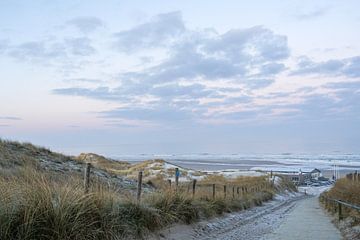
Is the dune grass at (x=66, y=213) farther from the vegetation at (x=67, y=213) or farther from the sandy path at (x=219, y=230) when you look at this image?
the sandy path at (x=219, y=230)

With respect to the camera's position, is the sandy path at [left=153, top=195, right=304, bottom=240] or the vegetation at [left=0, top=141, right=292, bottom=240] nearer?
the vegetation at [left=0, top=141, right=292, bottom=240]

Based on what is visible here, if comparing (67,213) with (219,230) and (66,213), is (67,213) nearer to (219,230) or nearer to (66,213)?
(66,213)

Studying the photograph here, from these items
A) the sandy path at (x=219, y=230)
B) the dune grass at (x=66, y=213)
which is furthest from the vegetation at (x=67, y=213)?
the sandy path at (x=219, y=230)

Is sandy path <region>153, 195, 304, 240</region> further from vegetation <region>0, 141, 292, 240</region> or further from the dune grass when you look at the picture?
the dune grass

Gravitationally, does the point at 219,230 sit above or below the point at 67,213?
below

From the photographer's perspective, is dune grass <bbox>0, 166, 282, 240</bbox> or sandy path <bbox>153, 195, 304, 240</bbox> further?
sandy path <bbox>153, 195, 304, 240</bbox>

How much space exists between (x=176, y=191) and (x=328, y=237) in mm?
5002

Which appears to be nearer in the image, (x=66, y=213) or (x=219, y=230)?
(x=66, y=213)

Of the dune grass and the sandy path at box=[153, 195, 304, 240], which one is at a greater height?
the dune grass

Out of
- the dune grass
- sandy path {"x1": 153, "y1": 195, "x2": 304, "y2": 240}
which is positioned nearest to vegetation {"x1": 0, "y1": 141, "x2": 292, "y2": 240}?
the dune grass

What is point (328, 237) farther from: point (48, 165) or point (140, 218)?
point (48, 165)

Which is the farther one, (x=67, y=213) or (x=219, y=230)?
(x=219, y=230)

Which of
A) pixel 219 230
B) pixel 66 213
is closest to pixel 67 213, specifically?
pixel 66 213

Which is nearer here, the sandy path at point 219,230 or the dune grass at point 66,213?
the dune grass at point 66,213
